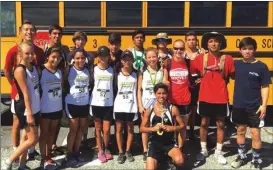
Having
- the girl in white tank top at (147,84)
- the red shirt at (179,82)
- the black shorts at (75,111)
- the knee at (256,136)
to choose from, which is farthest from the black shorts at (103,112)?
the knee at (256,136)

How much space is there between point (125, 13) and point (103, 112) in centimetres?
143

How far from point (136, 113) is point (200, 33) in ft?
4.86

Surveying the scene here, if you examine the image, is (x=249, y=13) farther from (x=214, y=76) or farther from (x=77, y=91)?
(x=77, y=91)

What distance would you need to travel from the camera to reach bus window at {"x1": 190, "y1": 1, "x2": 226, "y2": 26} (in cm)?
448

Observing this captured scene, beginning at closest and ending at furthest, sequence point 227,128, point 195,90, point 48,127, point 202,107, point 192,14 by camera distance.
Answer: point 48,127 < point 202,107 < point 195,90 < point 192,14 < point 227,128

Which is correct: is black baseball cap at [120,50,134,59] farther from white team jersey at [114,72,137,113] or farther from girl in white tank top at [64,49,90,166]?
girl in white tank top at [64,49,90,166]

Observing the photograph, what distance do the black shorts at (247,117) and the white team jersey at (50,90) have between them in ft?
5.67

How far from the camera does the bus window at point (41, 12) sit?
4551 millimetres

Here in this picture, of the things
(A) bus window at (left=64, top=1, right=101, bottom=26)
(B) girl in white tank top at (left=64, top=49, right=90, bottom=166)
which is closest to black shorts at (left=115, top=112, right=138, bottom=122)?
(B) girl in white tank top at (left=64, top=49, right=90, bottom=166)

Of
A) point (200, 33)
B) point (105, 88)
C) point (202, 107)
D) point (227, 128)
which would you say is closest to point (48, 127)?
point (105, 88)

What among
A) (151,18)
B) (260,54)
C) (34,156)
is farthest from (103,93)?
(260,54)

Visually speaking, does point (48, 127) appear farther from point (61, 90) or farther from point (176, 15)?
point (176, 15)

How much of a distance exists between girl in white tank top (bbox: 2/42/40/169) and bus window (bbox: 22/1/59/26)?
1403mm

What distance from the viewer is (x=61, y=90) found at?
3.52 meters
